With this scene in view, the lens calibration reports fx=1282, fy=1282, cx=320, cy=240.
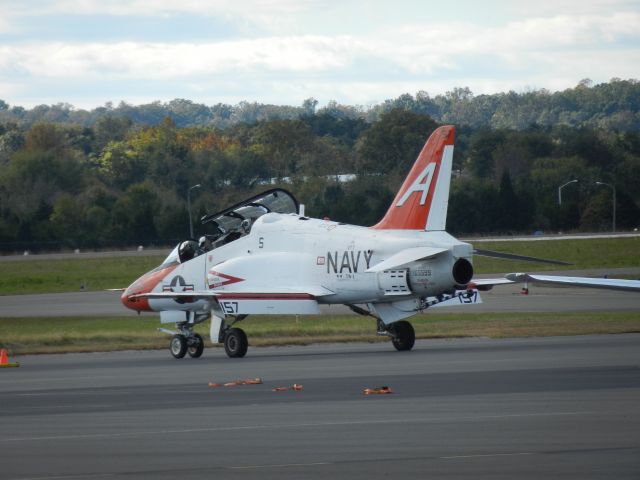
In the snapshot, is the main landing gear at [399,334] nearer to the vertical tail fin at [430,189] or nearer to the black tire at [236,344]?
the vertical tail fin at [430,189]

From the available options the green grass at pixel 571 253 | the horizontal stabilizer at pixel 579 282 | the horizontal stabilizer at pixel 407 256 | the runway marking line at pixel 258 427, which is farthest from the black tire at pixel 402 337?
the green grass at pixel 571 253

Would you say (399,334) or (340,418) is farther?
(399,334)

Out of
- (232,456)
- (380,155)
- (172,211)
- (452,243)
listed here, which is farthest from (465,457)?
(380,155)

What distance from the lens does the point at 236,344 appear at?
28.0m

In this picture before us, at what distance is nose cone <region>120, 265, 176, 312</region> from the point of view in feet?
101

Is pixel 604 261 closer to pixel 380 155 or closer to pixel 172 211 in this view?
pixel 172 211

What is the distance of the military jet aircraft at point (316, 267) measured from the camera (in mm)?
25828

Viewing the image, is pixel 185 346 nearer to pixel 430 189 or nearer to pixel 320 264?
pixel 320 264

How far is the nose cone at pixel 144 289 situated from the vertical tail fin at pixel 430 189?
23.2 ft

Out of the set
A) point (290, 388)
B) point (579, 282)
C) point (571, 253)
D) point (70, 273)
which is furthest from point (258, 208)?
point (571, 253)

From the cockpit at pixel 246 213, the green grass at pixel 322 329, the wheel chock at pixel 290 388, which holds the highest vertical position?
the cockpit at pixel 246 213

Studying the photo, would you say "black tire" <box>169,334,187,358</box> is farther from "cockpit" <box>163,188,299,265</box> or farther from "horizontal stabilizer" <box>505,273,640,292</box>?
"horizontal stabilizer" <box>505,273,640,292</box>

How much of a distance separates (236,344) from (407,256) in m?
4.75

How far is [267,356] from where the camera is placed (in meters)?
28.1
